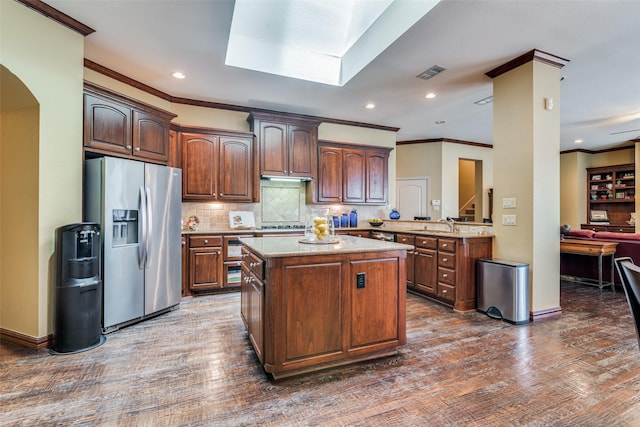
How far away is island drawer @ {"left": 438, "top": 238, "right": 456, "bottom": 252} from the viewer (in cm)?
365

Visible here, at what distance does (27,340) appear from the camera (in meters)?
2.60

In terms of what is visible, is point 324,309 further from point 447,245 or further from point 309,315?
point 447,245

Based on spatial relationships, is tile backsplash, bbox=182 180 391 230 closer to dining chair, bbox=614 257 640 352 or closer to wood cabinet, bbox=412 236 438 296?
wood cabinet, bbox=412 236 438 296

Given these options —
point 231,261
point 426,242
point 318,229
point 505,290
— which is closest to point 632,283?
point 318,229

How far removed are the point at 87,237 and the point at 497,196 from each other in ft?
14.2

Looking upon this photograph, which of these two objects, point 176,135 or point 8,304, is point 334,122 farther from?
point 8,304

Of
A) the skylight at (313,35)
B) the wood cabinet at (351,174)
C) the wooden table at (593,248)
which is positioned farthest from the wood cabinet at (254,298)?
the wooden table at (593,248)

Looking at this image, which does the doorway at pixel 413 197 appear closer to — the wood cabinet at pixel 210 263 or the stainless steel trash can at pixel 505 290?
the stainless steel trash can at pixel 505 290

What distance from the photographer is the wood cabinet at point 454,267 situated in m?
3.59

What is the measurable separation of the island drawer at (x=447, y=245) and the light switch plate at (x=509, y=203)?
2.32ft

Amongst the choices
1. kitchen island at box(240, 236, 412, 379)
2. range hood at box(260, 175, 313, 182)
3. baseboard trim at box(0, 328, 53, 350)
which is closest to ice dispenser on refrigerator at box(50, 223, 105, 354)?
baseboard trim at box(0, 328, 53, 350)

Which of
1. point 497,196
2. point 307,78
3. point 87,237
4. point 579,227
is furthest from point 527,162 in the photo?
point 579,227

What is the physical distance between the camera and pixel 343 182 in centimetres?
547

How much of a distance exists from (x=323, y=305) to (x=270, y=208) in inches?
129
